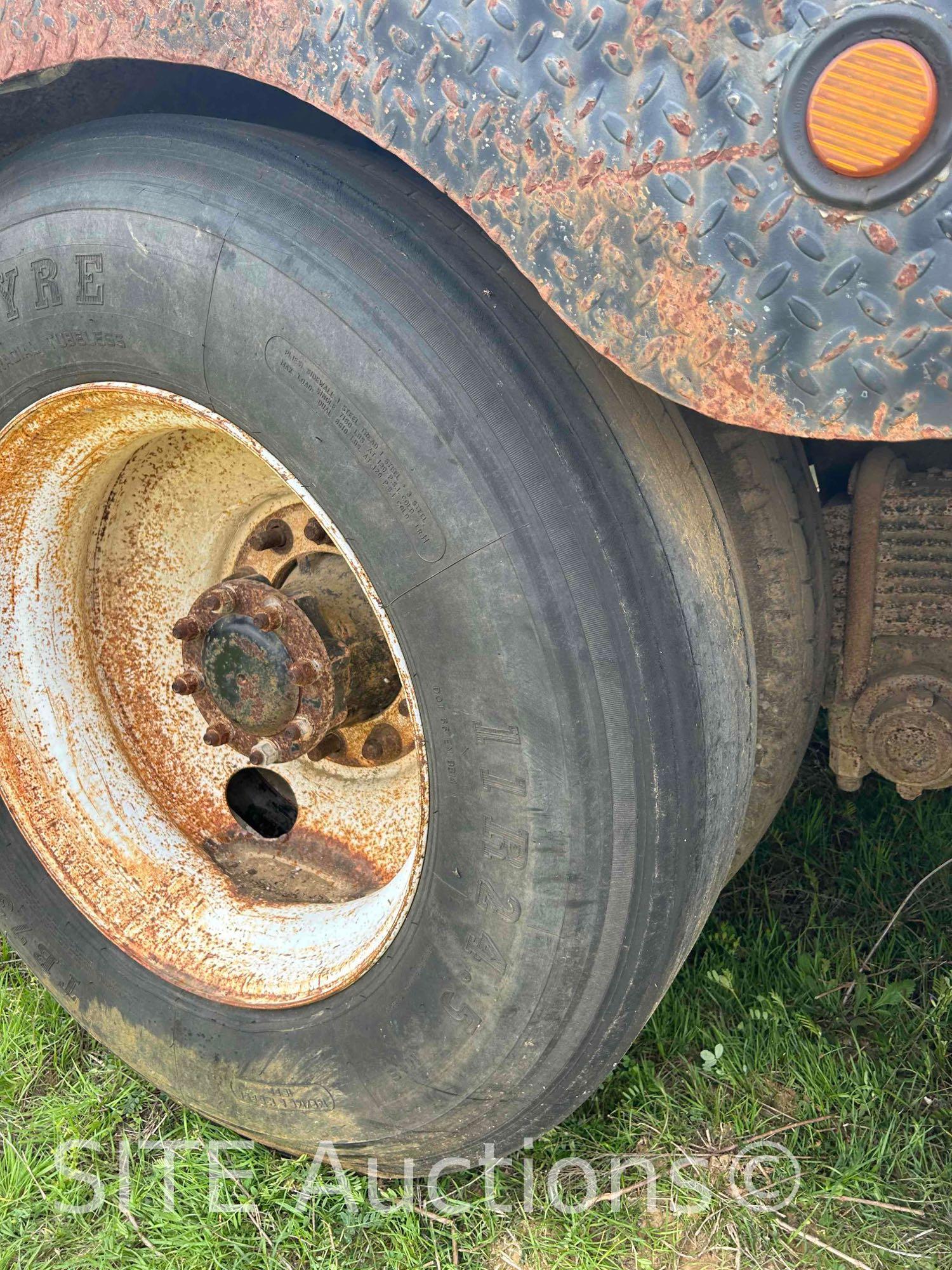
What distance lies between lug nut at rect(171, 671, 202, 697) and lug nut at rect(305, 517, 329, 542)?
292 mm

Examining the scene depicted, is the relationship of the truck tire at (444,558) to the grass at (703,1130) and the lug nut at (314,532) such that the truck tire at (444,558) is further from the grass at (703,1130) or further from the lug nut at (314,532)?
the lug nut at (314,532)

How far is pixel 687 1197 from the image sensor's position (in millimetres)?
1522

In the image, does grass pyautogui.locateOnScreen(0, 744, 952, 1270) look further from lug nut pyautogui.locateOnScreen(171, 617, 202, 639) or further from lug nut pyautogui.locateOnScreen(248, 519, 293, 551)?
lug nut pyautogui.locateOnScreen(248, 519, 293, 551)

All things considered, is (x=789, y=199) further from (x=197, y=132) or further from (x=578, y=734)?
(x=197, y=132)

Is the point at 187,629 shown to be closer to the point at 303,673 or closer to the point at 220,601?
the point at 220,601

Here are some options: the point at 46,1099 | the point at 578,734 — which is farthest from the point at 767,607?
the point at 46,1099

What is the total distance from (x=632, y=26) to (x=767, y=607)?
0.82m

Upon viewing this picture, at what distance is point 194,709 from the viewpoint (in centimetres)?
192

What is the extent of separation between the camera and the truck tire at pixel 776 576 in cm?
146

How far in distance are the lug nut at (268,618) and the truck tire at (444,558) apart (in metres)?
0.30

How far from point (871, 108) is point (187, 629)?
1194 mm
